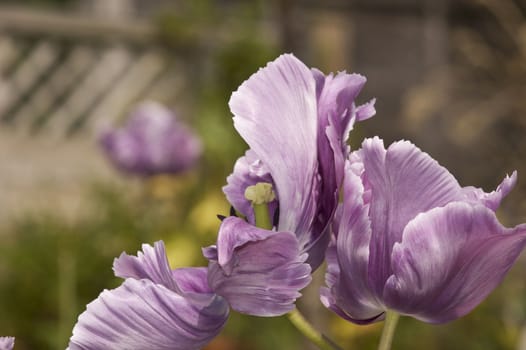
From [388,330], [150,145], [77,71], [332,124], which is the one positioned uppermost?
[77,71]

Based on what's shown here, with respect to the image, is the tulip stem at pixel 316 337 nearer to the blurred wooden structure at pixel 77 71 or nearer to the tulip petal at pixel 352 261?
the tulip petal at pixel 352 261

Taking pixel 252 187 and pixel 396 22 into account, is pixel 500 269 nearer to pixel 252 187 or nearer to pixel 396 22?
pixel 252 187

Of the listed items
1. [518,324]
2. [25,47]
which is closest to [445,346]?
[518,324]

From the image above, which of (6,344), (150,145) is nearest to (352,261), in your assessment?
(6,344)

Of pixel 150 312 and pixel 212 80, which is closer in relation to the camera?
pixel 150 312

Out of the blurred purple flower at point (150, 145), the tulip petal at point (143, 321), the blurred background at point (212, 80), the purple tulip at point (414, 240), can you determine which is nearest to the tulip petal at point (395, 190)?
the purple tulip at point (414, 240)

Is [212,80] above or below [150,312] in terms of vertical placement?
above

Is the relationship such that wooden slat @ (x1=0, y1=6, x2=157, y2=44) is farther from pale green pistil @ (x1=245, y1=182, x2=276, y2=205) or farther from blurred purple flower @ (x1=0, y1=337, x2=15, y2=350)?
blurred purple flower @ (x1=0, y1=337, x2=15, y2=350)

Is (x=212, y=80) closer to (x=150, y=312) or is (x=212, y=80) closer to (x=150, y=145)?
(x=150, y=145)

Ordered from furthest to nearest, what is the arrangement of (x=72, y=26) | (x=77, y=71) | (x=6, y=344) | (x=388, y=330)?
(x=77, y=71) < (x=72, y=26) < (x=388, y=330) < (x=6, y=344)
